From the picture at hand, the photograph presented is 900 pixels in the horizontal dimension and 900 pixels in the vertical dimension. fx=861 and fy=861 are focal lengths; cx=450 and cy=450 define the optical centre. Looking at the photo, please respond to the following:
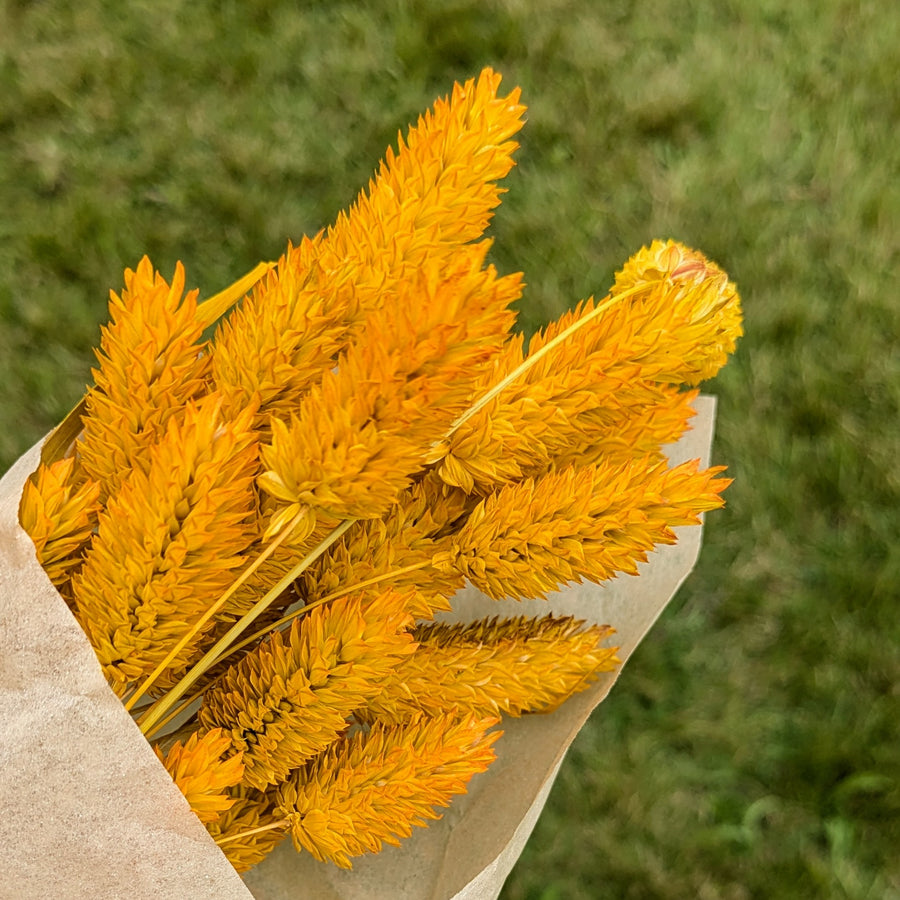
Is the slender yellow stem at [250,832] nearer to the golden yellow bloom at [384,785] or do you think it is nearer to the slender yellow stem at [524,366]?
the golden yellow bloom at [384,785]

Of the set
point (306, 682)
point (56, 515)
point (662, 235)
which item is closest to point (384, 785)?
point (306, 682)

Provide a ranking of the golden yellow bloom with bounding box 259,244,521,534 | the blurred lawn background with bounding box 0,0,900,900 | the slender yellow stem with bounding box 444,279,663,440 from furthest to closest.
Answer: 1. the blurred lawn background with bounding box 0,0,900,900
2. the slender yellow stem with bounding box 444,279,663,440
3. the golden yellow bloom with bounding box 259,244,521,534

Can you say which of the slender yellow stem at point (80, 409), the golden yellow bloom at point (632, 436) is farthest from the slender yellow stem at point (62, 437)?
the golden yellow bloom at point (632, 436)

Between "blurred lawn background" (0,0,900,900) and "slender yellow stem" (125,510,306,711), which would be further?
"blurred lawn background" (0,0,900,900)

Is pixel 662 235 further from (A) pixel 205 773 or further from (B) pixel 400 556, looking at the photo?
(A) pixel 205 773

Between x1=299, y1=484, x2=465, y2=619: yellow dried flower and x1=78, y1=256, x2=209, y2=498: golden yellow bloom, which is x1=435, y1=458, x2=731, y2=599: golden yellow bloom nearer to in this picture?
x1=299, y1=484, x2=465, y2=619: yellow dried flower

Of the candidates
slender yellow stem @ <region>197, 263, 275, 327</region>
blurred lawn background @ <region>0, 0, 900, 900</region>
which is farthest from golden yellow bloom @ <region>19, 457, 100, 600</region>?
blurred lawn background @ <region>0, 0, 900, 900</region>
